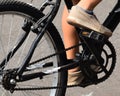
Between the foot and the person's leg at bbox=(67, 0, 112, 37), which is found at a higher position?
the person's leg at bbox=(67, 0, 112, 37)

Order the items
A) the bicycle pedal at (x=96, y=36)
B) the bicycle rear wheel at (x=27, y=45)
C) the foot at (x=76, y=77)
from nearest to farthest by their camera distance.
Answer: the bicycle rear wheel at (x=27, y=45), the bicycle pedal at (x=96, y=36), the foot at (x=76, y=77)

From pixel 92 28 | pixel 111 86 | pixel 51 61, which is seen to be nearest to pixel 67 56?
pixel 51 61

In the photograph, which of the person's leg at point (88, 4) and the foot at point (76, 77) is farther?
the foot at point (76, 77)

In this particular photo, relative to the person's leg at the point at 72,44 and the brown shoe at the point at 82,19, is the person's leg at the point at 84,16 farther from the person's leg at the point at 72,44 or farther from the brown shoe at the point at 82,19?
the person's leg at the point at 72,44

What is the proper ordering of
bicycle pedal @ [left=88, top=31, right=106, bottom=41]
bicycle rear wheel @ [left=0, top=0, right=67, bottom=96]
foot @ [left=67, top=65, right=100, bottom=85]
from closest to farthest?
bicycle rear wheel @ [left=0, top=0, right=67, bottom=96]
bicycle pedal @ [left=88, top=31, right=106, bottom=41]
foot @ [left=67, top=65, right=100, bottom=85]

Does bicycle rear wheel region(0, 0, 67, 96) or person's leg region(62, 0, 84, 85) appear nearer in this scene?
bicycle rear wheel region(0, 0, 67, 96)

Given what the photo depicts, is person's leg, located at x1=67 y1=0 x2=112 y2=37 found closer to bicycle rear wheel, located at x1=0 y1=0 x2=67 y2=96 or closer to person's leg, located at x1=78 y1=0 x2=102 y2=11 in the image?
person's leg, located at x1=78 y1=0 x2=102 y2=11

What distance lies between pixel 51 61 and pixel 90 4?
61 cm

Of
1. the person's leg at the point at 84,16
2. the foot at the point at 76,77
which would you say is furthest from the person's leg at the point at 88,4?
the foot at the point at 76,77

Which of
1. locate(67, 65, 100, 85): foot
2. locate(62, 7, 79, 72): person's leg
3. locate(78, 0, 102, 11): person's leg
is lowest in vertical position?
locate(67, 65, 100, 85): foot

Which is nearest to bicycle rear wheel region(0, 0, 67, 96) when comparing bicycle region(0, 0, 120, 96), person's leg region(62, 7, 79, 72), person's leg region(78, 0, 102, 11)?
bicycle region(0, 0, 120, 96)

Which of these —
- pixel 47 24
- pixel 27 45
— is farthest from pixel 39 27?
pixel 27 45

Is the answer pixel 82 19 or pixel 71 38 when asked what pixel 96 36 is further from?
pixel 71 38

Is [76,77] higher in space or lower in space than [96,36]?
lower
